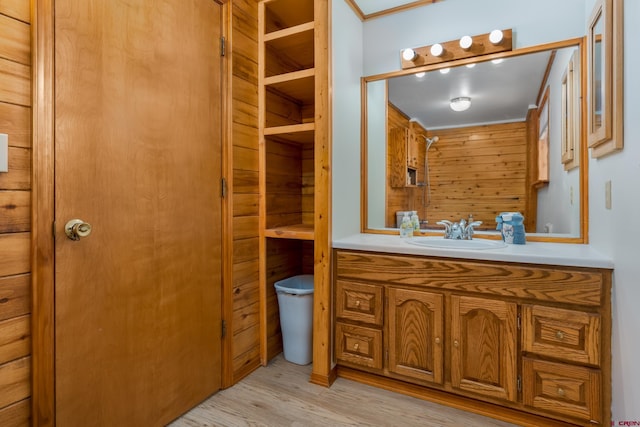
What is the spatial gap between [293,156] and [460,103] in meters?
1.19

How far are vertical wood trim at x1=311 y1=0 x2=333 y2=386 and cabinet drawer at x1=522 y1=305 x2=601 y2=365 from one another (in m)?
0.99

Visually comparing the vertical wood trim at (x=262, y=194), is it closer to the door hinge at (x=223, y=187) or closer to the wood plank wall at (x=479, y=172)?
the door hinge at (x=223, y=187)

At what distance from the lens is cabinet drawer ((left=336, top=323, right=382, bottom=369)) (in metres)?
1.85

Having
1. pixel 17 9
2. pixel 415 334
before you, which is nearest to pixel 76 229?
pixel 17 9

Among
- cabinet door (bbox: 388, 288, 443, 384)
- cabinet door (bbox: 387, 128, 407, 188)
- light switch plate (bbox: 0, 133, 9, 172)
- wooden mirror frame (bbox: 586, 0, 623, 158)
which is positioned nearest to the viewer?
light switch plate (bbox: 0, 133, 9, 172)

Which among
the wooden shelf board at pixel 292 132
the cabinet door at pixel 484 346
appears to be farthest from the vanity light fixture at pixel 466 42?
the cabinet door at pixel 484 346

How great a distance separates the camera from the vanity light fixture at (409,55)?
86.8 inches

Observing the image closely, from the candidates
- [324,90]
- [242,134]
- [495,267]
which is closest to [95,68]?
[242,134]

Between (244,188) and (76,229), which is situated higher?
(244,188)

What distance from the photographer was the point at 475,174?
2090 mm

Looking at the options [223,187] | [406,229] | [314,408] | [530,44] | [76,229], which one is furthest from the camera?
[406,229]

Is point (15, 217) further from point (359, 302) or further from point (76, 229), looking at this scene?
point (359, 302)

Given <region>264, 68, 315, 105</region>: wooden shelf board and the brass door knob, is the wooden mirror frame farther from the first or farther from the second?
the brass door knob

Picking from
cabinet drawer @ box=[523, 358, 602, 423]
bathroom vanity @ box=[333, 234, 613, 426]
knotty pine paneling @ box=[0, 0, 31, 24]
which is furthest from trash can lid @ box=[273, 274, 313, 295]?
knotty pine paneling @ box=[0, 0, 31, 24]
